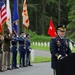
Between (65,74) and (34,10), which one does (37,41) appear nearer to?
(34,10)

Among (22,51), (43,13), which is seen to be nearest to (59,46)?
(22,51)

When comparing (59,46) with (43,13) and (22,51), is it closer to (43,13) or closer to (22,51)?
(22,51)

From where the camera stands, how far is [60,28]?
8.83 meters

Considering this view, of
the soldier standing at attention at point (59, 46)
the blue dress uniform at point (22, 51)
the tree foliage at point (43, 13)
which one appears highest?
the tree foliage at point (43, 13)

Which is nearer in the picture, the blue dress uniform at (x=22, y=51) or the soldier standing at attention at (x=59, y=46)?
the soldier standing at attention at (x=59, y=46)

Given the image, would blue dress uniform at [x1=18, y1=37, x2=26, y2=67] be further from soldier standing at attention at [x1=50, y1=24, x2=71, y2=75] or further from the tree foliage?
the tree foliage

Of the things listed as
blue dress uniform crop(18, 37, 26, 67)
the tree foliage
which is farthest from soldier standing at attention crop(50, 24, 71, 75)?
the tree foliage

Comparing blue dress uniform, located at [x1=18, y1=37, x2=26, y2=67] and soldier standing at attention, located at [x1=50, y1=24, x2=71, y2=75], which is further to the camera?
blue dress uniform, located at [x1=18, y1=37, x2=26, y2=67]

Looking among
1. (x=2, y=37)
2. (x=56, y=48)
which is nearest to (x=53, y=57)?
(x=56, y=48)

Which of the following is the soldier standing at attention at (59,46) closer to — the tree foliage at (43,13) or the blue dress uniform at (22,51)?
the blue dress uniform at (22,51)

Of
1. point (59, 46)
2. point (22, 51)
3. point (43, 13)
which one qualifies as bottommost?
point (22, 51)

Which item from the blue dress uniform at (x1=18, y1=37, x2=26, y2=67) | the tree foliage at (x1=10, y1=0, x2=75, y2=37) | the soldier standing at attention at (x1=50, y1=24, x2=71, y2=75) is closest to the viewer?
the soldier standing at attention at (x1=50, y1=24, x2=71, y2=75)

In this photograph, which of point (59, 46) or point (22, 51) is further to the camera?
point (22, 51)

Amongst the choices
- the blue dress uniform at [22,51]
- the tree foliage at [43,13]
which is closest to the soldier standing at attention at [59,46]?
the blue dress uniform at [22,51]
